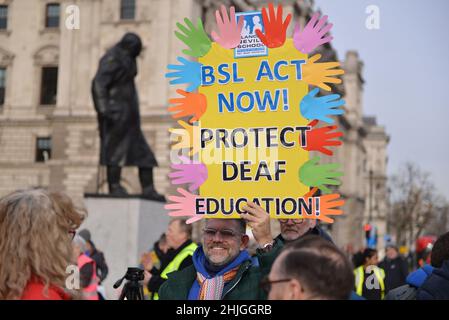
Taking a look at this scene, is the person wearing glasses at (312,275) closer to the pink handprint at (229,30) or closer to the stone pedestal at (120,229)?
the pink handprint at (229,30)

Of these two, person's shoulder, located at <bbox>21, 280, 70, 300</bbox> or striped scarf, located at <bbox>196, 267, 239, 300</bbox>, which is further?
striped scarf, located at <bbox>196, 267, 239, 300</bbox>

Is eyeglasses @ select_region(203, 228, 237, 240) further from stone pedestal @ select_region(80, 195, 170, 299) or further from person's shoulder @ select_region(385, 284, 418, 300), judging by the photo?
stone pedestal @ select_region(80, 195, 170, 299)

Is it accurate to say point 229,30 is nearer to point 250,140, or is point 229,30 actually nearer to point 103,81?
point 250,140

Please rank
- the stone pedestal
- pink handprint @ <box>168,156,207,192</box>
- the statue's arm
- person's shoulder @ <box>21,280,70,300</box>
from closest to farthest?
person's shoulder @ <box>21,280,70,300</box> → pink handprint @ <box>168,156,207,192</box> → the stone pedestal → the statue's arm

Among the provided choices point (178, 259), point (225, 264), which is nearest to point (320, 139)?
point (225, 264)

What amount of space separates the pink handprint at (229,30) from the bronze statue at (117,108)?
34.4 feet

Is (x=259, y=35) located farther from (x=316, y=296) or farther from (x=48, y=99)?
(x=48, y=99)

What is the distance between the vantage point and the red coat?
3023 mm

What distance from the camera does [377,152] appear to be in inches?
4892

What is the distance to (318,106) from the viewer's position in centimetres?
423

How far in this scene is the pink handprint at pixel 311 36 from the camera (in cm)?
421

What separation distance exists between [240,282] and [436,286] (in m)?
1.06

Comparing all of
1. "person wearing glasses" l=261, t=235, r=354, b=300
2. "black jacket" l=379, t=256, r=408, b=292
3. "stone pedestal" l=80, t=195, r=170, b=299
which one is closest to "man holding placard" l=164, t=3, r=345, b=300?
"person wearing glasses" l=261, t=235, r=354, b=300

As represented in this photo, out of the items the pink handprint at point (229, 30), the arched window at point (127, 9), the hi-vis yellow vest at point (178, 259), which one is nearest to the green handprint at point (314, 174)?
the pink handprint at point (229, 30)
